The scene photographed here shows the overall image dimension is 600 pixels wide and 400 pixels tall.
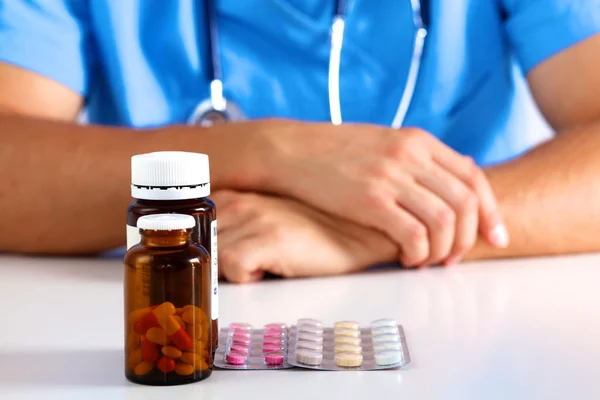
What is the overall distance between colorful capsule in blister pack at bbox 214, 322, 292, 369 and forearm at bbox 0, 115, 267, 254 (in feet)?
0.90

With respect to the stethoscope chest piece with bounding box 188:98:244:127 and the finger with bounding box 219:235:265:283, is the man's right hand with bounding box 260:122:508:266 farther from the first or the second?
the stethoscope chest piece with bounding box 188:98:244:127

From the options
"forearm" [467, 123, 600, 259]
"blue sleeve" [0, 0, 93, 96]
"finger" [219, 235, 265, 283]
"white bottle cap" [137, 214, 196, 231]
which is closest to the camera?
"white bottle cap" [137, 214, 196, 231]

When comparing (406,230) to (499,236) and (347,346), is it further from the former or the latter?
(347,346)

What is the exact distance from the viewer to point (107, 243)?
97 centimetres

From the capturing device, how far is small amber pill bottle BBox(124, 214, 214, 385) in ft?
1.82

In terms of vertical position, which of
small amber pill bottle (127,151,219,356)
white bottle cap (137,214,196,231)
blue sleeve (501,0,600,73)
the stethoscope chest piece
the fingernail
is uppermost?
blue sleeve (501,0,600,73)

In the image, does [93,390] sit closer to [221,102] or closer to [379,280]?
[379,280]

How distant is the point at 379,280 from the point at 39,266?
0.36 m

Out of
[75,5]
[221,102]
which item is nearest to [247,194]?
[221,102]

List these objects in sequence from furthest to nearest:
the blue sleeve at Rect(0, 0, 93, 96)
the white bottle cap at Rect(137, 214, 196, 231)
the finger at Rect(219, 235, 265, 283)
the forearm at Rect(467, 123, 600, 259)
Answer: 1. the blue sleeve at Rect(0, 0, 93, 96)
2. the forearm at Rect(467, 123, 600, 259)
3. the finger at Rect(219, 235, 265, 283)
4. the white bottle cap at Rect(137, 214, 196, 231)

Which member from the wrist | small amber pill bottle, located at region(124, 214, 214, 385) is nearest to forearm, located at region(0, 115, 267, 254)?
the wrist

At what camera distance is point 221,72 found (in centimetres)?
119

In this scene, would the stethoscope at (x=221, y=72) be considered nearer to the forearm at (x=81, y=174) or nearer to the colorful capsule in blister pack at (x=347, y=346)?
the forearm at (x=81, y=174)

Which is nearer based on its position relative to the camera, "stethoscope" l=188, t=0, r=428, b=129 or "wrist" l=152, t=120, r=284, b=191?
"wrist" l=152, t=120, r=284, b=191
